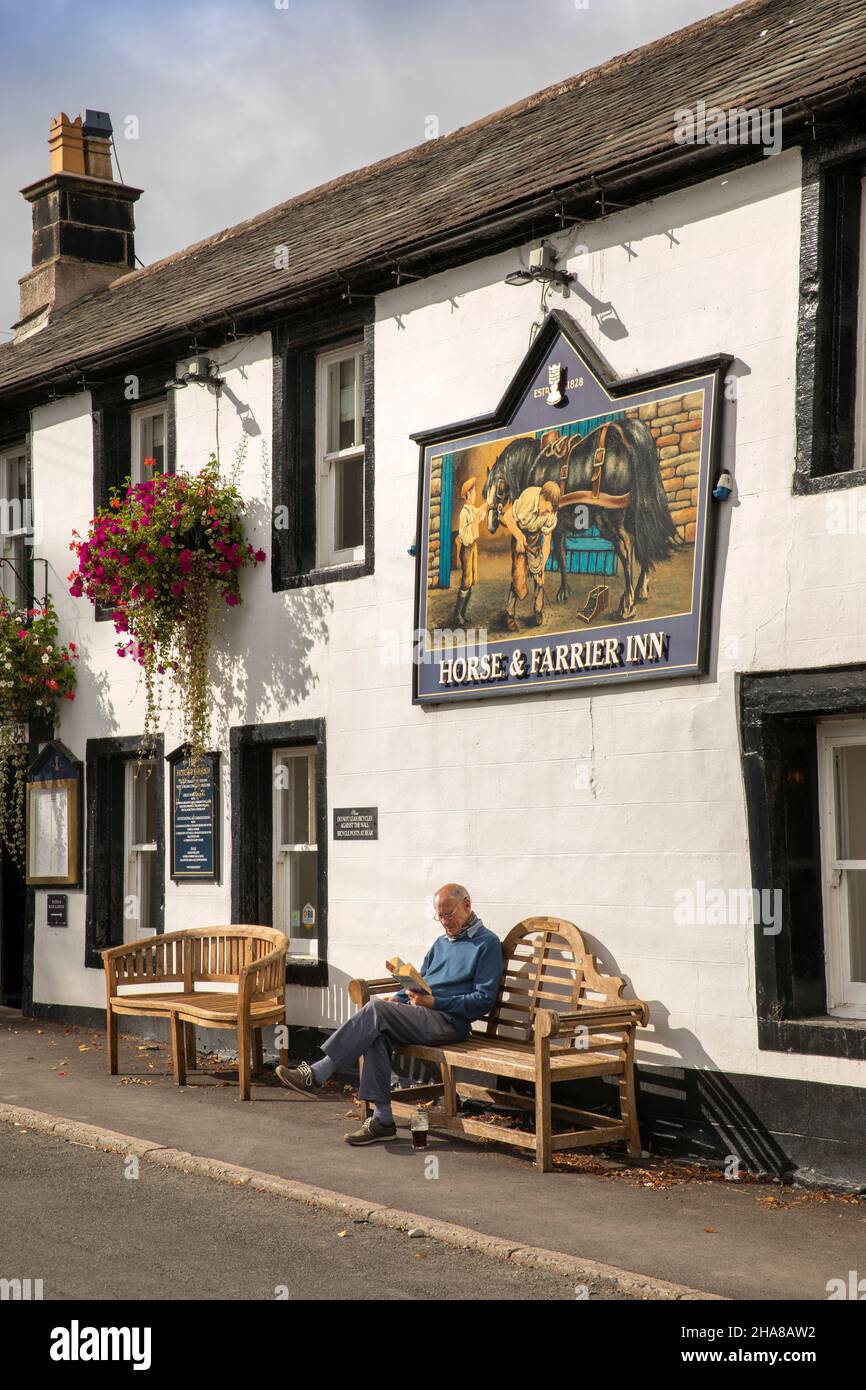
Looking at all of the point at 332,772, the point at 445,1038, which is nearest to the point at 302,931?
the point at 332,772

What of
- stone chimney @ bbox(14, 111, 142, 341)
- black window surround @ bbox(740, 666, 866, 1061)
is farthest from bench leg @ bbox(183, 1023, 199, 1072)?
stone chimney @ bbox(14, 111, 142, 341)

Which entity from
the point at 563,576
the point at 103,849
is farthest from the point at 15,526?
the point at 563,576

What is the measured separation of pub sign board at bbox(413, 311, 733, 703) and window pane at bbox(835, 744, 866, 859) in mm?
973

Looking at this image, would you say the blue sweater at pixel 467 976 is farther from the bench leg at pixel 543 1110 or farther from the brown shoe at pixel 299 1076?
the bench leg at pixel 543 1110

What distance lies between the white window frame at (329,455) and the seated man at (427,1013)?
330 centimetres

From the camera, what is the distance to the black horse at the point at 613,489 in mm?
9156

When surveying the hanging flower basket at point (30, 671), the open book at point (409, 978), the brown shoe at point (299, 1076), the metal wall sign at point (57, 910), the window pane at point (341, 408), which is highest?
the window pane at point (341, 408)

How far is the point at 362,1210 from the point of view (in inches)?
291

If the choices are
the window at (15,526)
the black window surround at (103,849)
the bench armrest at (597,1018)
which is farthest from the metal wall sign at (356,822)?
the window at (15,526)

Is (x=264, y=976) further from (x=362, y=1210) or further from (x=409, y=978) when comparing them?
(x=362, y=1210)

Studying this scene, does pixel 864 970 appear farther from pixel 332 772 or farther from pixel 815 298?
pixel 332 772

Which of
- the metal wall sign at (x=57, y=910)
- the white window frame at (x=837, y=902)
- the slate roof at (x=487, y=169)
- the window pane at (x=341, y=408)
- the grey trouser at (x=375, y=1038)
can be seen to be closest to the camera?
the white window frame at (x=837, y=902)

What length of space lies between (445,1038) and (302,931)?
2.87 metres

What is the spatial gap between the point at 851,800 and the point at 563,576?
2242mm
